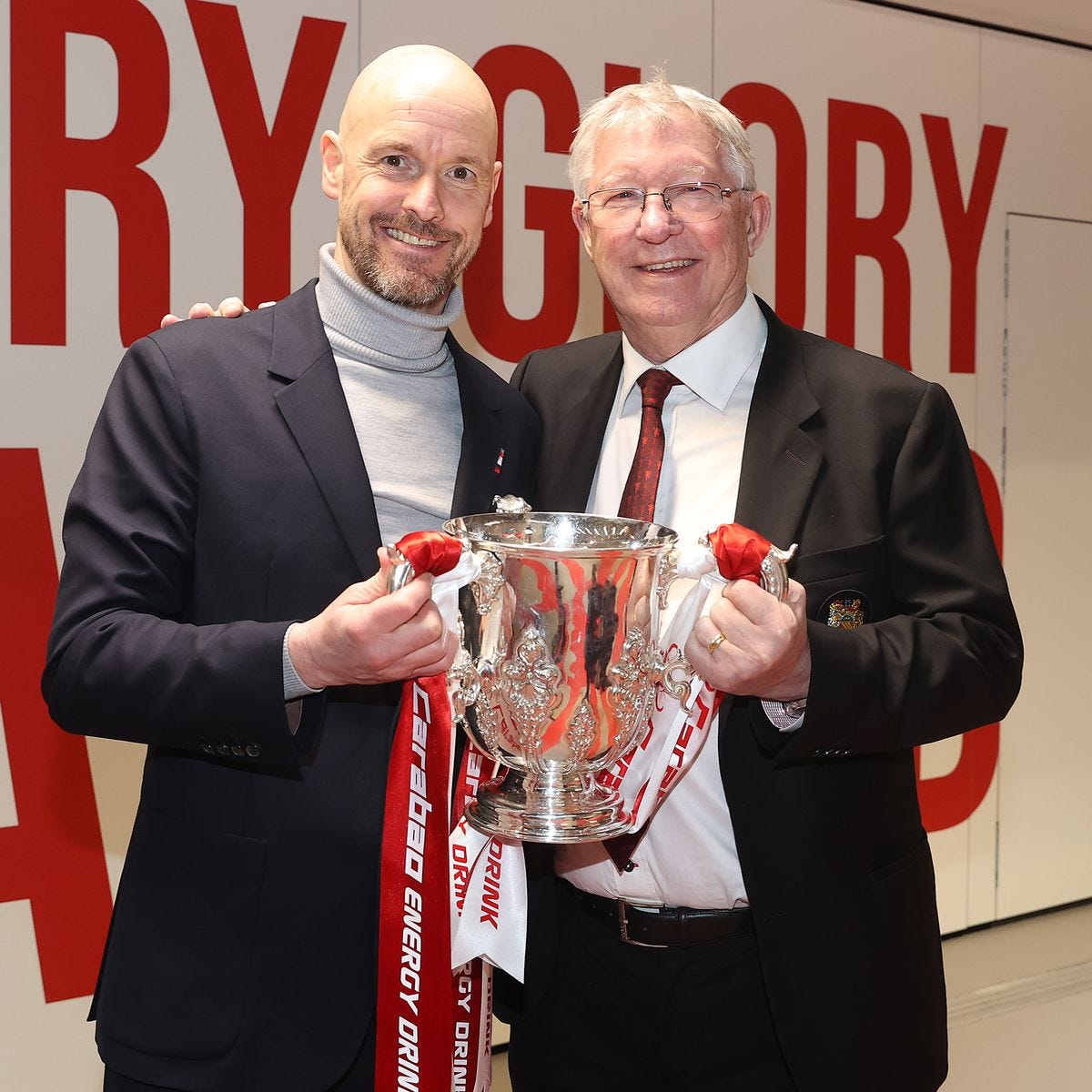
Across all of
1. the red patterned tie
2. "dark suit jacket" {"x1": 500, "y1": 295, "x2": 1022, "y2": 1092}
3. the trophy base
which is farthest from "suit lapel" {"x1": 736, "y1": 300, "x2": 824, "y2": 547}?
the trophy base

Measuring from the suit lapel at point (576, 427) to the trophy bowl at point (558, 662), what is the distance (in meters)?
0.43

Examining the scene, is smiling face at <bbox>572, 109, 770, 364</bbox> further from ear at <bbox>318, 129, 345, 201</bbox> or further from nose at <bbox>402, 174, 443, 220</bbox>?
ear at <bbox>318, 129, 345, 201</bbox>

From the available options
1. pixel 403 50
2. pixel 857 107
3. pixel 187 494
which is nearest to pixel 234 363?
pixel 187 494

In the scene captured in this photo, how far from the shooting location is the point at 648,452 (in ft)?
6.80

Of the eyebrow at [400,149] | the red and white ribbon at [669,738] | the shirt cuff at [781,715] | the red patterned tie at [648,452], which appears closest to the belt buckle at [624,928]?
the red and white ribbon at [669,738]

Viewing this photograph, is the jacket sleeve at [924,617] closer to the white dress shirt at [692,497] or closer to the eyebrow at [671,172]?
the white dress shirt at [692,497]

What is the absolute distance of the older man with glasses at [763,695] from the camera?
1.88 metres

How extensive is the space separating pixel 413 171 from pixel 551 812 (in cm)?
99

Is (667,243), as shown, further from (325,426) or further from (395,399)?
(325,426)

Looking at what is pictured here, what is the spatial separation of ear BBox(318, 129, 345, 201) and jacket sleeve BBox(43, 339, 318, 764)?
1.40 feet

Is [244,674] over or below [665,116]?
below

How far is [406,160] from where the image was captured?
1971 mm

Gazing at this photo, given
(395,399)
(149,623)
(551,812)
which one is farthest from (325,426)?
(551,812)

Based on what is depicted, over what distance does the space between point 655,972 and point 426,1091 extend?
418 millimetres
